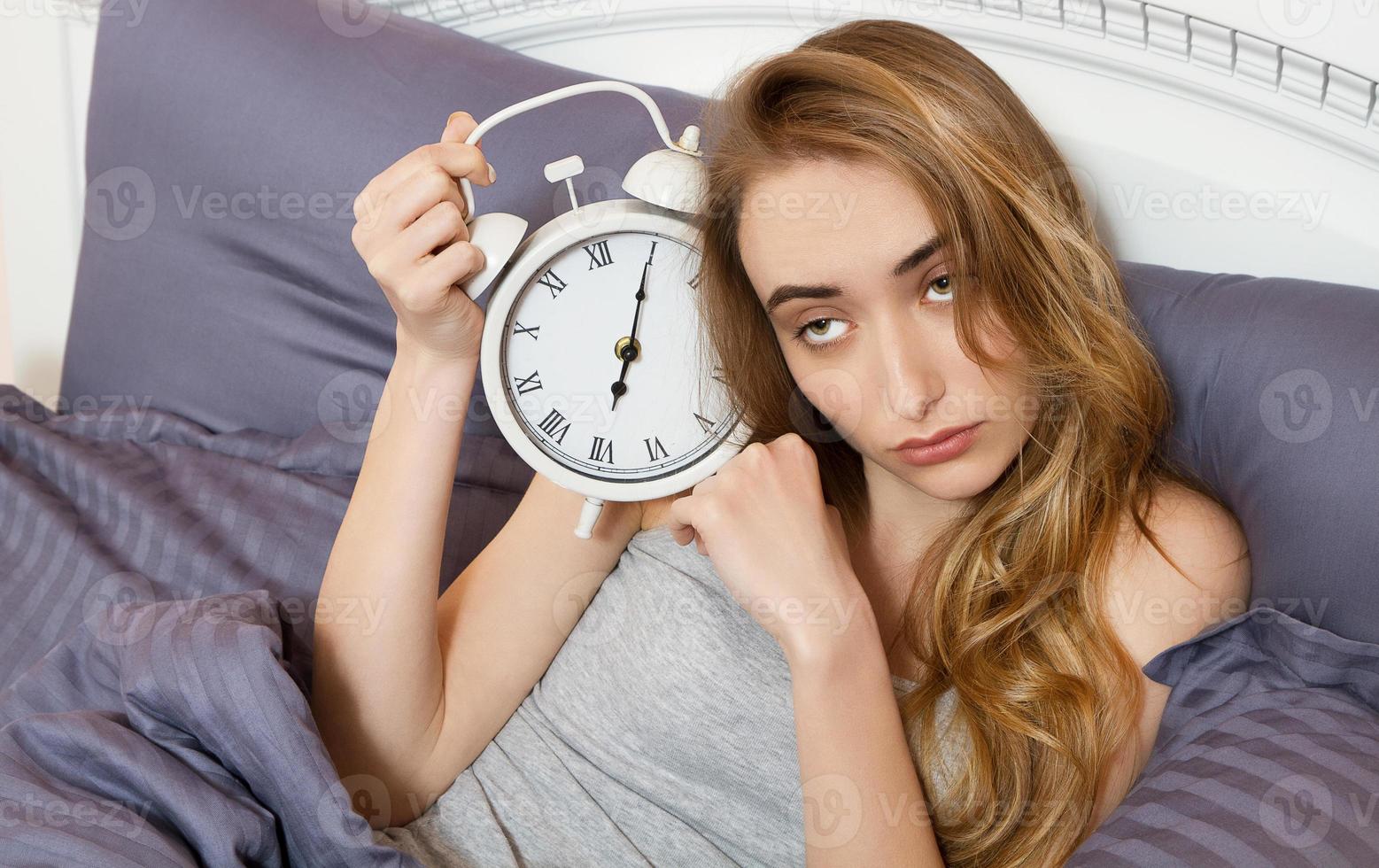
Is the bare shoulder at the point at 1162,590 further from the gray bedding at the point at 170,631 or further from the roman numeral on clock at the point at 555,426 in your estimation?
the gray bedding at the point at 170,631

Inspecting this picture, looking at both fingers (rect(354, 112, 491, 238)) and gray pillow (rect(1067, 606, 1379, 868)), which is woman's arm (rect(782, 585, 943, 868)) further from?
fingers (rect(354, 112, 491, 238))

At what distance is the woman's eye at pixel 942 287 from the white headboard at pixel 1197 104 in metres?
0.44

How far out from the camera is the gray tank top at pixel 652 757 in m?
1.13

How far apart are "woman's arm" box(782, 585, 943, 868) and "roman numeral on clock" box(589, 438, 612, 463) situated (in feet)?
0.89

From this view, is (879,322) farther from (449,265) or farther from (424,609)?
(424,609)

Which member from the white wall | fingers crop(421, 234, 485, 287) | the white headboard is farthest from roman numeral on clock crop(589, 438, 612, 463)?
the white wall

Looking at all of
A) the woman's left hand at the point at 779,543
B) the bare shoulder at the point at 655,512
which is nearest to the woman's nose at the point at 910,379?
the woman's left hand at the point at 779,543

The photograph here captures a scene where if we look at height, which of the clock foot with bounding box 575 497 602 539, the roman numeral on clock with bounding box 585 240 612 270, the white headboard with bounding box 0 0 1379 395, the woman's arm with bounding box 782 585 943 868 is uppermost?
the white headboard with bounding box 0 0 1379 395

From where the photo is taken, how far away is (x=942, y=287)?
3.38 ft

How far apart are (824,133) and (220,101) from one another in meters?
0.97

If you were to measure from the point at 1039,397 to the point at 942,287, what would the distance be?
0.49ft

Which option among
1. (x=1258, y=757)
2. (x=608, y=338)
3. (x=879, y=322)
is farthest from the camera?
(x=608, y=338)

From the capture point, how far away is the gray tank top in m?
1.13

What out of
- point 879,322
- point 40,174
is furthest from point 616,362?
point 40,174
